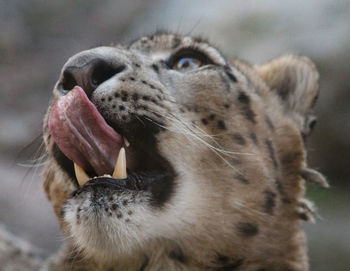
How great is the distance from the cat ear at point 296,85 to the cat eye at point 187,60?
58cm

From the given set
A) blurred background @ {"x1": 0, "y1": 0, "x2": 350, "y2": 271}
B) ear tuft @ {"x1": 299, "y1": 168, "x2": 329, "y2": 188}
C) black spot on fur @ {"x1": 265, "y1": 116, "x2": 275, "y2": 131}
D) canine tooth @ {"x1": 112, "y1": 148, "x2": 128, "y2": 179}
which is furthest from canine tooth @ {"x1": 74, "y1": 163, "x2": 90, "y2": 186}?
blurred background @ {"x1": 0, "y1": 0, "x2": 350, "y2": 271}

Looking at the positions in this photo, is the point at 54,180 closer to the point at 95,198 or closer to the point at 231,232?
the point at 95,198

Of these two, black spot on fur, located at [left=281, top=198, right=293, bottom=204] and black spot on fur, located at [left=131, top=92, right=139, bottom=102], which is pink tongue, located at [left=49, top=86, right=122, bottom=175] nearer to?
black spot on fur, located at [left=131, top=92, right=139, bottom=102]

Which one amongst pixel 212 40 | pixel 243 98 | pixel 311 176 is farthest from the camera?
pixel 212 40

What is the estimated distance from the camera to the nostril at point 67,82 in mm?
1979

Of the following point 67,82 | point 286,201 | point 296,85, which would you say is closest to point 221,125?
point 286,201

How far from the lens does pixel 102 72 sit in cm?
202

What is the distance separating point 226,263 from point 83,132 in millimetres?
845

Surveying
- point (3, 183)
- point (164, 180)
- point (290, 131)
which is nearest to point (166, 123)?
point (164, 180)

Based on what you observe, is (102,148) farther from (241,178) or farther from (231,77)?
(231,77)

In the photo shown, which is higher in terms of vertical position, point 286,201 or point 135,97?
Answer: point 135,97

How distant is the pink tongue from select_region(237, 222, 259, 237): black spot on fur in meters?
0.66

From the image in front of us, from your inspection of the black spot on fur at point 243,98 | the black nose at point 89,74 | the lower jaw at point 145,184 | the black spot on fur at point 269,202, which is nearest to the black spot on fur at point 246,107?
the black spot on fur at point 243,98

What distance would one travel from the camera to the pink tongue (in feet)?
6.19
